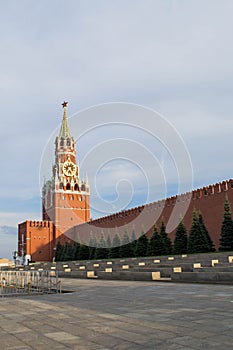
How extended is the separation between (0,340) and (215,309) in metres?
3.22

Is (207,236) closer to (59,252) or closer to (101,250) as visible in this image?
(101,250)

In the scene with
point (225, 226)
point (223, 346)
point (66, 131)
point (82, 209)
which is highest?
point (66, 131)

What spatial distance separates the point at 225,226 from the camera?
25.3 metres

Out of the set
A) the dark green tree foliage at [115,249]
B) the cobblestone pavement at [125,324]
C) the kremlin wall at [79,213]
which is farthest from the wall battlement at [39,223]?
the cobblestone pavement at [125,324]

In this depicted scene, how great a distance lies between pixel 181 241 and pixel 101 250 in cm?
1325

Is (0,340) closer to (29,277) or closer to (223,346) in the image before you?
(223,346)

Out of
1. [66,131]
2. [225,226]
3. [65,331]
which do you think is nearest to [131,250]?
[225,226]

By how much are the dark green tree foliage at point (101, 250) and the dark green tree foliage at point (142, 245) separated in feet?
18.1

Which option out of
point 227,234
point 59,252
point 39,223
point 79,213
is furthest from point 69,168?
point 227,234

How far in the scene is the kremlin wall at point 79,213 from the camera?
29.7 m

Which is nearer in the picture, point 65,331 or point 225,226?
point 65,331

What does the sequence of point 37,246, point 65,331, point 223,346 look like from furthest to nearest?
point 37,246 → point 65,331 → point 223,346

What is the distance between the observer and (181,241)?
28641 mm

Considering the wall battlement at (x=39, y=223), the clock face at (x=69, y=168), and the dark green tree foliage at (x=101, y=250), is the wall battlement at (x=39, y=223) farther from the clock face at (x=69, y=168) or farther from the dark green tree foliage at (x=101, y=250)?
the dark green tree foliage at (x=101, y=250)
